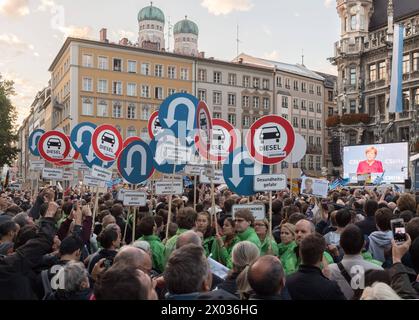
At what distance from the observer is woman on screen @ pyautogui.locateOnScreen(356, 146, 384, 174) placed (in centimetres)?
3188

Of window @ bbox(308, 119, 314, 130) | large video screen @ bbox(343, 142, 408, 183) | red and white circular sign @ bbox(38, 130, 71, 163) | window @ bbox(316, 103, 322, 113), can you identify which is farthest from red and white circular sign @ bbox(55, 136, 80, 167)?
window @ bbox(316, 103, 322, 113)

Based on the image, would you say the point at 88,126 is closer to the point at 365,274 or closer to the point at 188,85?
the point at 365,274

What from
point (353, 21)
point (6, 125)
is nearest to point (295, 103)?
point (353, 21)

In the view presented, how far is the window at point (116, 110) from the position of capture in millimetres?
61000

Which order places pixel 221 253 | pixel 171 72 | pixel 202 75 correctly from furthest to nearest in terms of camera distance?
pixel 202 75
pixel 171 72
pixel 221 253

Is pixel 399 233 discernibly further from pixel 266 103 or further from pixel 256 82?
pixel 266 103

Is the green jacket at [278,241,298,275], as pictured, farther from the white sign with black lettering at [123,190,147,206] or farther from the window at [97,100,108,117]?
the window at [97,100,108,117]

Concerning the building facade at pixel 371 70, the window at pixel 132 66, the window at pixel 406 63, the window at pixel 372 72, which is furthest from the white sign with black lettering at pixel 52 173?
the window at pixel 132 66

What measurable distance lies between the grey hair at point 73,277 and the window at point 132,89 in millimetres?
58832

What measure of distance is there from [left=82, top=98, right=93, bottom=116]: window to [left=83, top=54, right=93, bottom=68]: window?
3734mm

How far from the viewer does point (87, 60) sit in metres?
59.5

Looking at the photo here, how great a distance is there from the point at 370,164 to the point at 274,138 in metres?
25.8

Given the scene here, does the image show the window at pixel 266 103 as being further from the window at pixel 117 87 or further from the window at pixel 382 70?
the window at pixel 382 70

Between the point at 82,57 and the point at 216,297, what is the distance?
58681 mm
